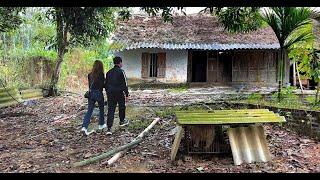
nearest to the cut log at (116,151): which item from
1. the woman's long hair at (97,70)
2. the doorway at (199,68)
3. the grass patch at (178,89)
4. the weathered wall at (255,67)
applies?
the woman's long hair at (97,70)

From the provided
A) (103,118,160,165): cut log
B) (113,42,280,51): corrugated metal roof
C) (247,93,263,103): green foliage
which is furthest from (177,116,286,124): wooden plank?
(113,42,280,51): corrugated metal roof

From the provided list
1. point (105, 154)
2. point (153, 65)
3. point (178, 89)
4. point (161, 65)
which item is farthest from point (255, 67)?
point (105, 154)

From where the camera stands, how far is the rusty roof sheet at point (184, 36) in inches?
598

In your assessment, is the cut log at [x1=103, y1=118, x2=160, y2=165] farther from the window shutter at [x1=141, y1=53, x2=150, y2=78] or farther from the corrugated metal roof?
the window shutter at [x1=141, y1=53, x2=150, y2=78]

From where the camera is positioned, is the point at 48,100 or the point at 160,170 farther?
the point at 48,100

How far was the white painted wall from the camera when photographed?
52.0 feet

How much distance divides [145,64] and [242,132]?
429 inches

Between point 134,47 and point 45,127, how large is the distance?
25.3 feet

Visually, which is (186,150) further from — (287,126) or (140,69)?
(140,69)

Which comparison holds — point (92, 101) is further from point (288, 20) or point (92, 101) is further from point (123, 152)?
point (288, 20)
